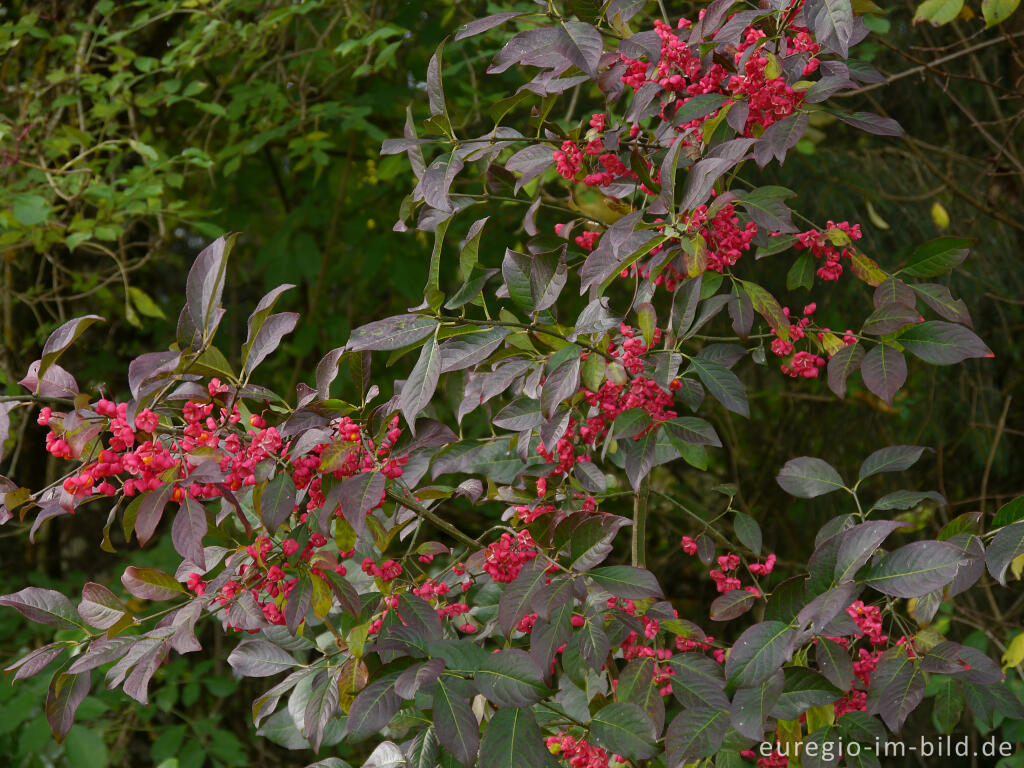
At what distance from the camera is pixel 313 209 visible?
2637 millimetres

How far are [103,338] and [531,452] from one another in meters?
2.32

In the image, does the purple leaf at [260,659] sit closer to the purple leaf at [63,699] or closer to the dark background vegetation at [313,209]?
the purple leaf at [63,699]

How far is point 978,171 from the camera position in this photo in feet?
8.82

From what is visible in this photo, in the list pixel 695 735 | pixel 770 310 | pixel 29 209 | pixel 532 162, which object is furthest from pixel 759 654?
pixel 29 209

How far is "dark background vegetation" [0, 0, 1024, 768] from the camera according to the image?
227 centimetres

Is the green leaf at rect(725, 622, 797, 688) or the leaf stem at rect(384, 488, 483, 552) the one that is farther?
the leaf stem at rect(384, 488, 483, 552)

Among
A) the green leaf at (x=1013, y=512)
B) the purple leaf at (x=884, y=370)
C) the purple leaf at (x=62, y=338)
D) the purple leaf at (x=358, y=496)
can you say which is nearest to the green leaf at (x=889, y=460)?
the purple leaf at (x=884, y=370)

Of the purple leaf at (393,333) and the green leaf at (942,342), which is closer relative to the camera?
the purple leaf at (393,333)

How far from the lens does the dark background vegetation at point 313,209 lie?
227 centimetres

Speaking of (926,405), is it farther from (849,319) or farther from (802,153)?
(802,153)

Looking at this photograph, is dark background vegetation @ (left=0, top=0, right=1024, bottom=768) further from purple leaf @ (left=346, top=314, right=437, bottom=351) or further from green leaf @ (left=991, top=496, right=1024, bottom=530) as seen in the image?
green leaf @ (left=991, top=496, right=1024, bottom=530)

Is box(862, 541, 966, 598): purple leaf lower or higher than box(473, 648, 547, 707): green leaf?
higher

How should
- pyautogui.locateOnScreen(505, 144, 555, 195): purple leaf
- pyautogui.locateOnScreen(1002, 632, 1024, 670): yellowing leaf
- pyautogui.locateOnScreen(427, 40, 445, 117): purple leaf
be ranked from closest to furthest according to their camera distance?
pyautogui.locateOnScreen(427, 40, 445, 117): purple leaf, pyautogui.locateOnScreen(505, 144, 555, 195): purple leaf, pyautogui.locateOnScreen(1002, 632, 1024, 670): yellowing leaf

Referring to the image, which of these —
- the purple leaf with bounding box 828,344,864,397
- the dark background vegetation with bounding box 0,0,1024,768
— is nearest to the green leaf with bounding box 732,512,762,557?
the purple leaf with bounding box 828,344,864,397
